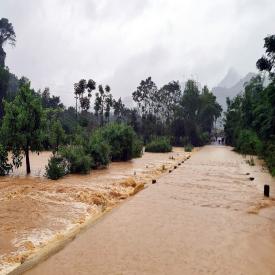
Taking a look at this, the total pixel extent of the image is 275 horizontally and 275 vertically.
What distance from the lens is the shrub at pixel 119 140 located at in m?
27.2

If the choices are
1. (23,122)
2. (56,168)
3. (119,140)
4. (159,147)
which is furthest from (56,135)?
(159,147)

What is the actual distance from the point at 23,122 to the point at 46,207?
7360mm

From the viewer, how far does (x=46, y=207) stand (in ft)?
36.8

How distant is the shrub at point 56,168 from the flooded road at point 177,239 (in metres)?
4.87

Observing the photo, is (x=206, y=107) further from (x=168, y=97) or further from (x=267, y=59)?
(x=267, y=59)

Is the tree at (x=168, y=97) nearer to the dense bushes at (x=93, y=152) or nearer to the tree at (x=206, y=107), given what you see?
the tree at (x=206, y=107)

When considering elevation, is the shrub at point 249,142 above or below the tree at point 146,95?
below

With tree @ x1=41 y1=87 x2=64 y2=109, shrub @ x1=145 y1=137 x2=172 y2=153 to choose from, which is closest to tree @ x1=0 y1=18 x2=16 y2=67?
tree @ x1=41 y1=87 x2=64 y2=109

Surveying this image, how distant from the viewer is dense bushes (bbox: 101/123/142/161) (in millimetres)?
27203

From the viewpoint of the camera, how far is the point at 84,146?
21.6 meters

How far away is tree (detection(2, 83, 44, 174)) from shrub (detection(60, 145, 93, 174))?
1362mm

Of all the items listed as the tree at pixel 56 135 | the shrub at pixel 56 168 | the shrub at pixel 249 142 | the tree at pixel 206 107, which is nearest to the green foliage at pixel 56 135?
the tree at pixel 56 135

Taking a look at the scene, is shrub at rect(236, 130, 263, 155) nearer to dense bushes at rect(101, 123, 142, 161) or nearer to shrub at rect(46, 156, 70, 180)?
dense bushes at rect(101, 123, 142, 161)

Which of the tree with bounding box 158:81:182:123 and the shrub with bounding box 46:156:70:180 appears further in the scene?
the tree with bounding box 158:81:182:123
